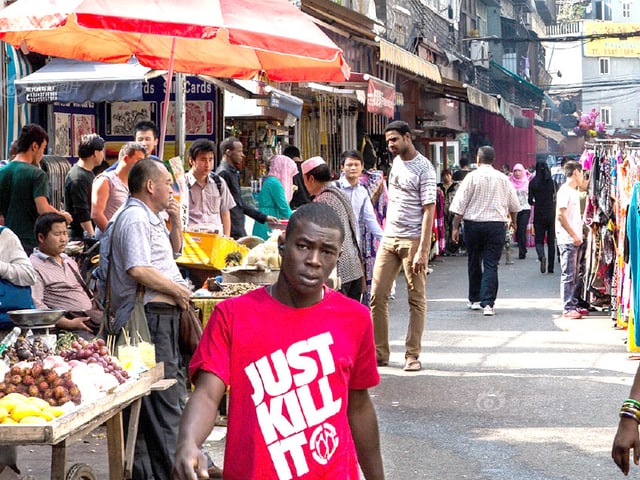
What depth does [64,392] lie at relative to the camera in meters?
5.64

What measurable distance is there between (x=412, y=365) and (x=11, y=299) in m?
4.47

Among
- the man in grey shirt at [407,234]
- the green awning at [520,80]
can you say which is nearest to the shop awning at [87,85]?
the man in grey shirt at [407,234]

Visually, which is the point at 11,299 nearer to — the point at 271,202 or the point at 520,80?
the point at 271,202

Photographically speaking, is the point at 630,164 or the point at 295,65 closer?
the point at 295,65

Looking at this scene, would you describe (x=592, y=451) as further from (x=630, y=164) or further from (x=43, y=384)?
(x=630, y=164)

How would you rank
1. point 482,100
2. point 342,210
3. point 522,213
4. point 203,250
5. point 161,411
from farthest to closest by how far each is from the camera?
point 482,100, point 522,213, point 342,210, point 203,250, point 161,411

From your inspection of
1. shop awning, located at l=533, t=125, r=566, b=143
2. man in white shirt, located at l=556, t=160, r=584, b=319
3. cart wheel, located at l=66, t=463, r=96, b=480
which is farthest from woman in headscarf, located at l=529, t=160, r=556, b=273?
shop awning, located at l=533, t=125, r=566, b=143

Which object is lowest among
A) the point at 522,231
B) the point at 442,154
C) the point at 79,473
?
the point at 79,473

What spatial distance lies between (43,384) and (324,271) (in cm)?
232

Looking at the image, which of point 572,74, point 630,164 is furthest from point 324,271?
point 572,74

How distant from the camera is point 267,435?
12.3 feet

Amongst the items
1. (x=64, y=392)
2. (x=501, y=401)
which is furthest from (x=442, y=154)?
(x=64, y=392)

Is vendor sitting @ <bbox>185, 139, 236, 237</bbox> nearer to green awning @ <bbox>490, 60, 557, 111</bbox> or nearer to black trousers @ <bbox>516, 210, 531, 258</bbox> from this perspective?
black trousers @ <bbox>516, 210, 531, 258</bbox>

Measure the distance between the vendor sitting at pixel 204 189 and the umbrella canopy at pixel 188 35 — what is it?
0.76 metres
